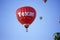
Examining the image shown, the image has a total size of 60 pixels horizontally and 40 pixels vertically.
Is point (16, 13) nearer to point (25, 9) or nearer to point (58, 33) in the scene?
point (25, 9)

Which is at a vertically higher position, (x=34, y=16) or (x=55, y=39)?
(x=34, y=16)

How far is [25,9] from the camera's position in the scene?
2344 cm

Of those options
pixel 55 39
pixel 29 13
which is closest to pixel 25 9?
pixel 29 13

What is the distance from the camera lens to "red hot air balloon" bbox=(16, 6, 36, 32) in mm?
23469

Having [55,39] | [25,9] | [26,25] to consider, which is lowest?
[55,39]

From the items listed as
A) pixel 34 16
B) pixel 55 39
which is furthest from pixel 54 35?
pixel 34 16

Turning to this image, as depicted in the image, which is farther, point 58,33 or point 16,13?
point 58,33

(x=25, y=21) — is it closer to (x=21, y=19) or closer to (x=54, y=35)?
(x=21, y=19)

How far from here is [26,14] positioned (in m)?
23.6

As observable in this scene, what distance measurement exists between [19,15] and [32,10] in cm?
130

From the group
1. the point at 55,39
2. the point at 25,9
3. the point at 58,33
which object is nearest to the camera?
the point at 25,9

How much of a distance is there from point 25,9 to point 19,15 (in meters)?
0.89

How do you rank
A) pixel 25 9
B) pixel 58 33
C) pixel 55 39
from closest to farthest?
pixel 25 9 → pixel 55 39 → pixel 58 33

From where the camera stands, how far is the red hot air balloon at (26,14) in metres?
23.5
